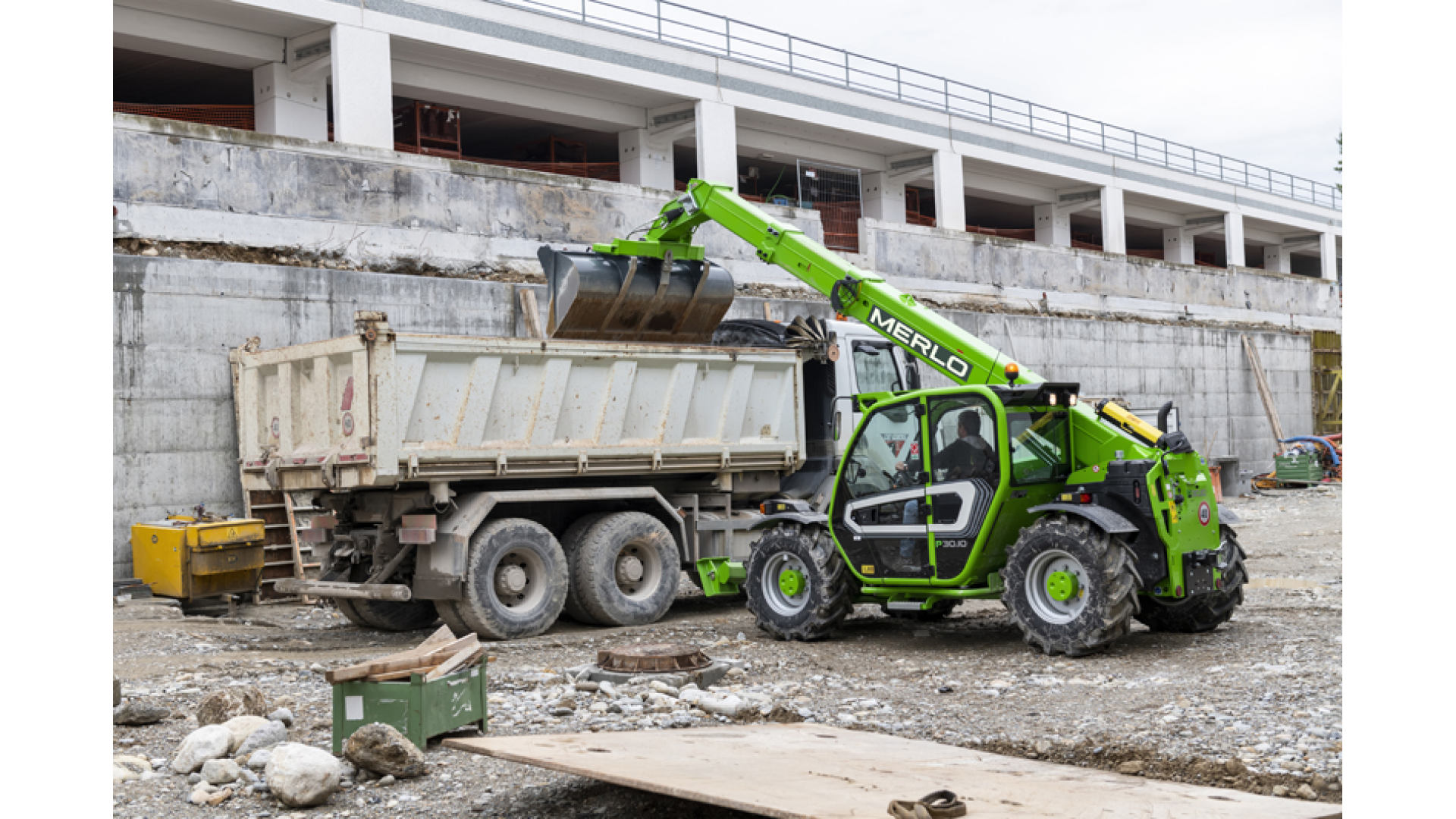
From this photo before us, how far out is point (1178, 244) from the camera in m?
40.0

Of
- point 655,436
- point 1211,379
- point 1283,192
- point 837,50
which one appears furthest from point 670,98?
point 1283,192

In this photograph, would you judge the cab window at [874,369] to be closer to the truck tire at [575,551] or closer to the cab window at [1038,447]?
the truck tire at [575,551]

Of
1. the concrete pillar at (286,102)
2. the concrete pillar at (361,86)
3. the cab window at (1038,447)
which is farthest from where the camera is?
the concrete pillar at (286,102)

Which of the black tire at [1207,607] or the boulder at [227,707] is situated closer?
the boulder at [227,707]

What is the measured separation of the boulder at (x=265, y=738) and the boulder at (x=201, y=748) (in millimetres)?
67

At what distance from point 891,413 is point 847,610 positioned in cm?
154

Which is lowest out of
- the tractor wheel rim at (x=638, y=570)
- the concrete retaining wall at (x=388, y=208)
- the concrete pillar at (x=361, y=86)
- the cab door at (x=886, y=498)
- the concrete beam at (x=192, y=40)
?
the tractor wheel rim at (x=638, y=570)

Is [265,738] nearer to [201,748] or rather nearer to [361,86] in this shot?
[201,748]

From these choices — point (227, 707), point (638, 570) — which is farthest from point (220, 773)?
point (638, 570)

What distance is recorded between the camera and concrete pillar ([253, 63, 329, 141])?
1959 centimetres

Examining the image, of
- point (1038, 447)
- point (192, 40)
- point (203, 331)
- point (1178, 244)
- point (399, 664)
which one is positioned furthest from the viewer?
point (1178, 244)

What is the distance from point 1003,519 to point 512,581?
3.86 meters

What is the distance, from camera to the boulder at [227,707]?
20.9 feet

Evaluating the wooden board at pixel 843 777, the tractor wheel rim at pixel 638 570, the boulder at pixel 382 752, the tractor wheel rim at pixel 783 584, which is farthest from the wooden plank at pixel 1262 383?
the boulder at pixel 382 752
